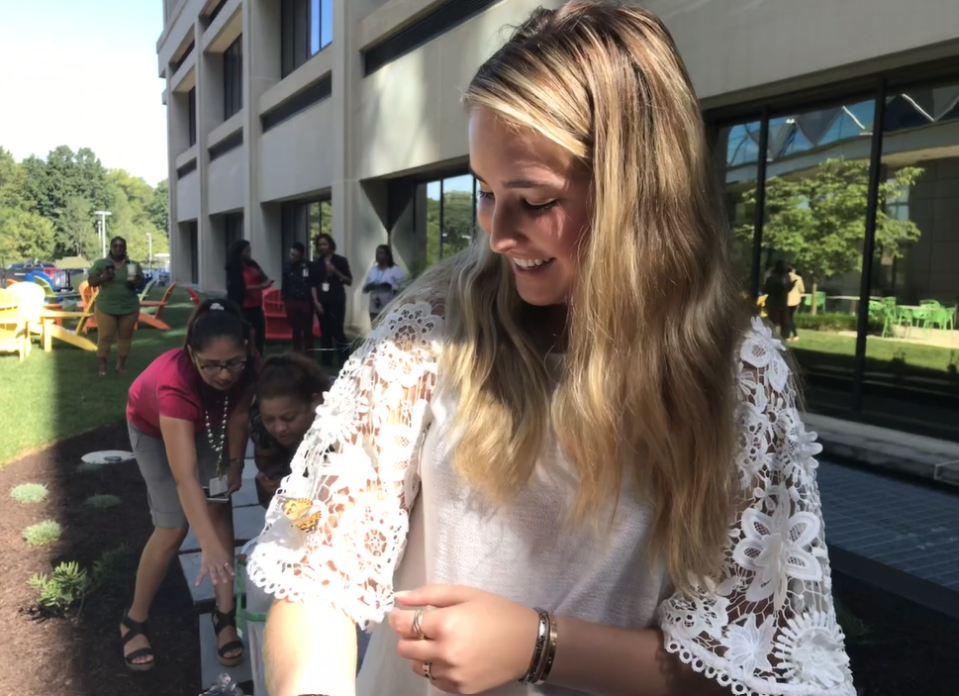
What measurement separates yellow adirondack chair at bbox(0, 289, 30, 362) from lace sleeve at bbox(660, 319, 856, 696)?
14.0 m

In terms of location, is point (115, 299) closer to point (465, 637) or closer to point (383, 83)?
point (383, 83)

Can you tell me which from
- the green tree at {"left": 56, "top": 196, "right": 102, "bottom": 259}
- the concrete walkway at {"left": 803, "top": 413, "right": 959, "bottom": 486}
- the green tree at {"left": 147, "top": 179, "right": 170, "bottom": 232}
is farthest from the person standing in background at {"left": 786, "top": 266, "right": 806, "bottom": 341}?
the green tree at {"left": 147, "top": 179, "right": 170, "bottom": 232}

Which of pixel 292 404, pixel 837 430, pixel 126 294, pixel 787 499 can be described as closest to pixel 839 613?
pixel 292 404

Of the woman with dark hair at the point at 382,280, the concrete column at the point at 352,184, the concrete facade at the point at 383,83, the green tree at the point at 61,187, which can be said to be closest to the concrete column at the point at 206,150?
the concrete facade at the point at 383,83

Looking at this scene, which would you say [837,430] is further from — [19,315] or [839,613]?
[19,315]

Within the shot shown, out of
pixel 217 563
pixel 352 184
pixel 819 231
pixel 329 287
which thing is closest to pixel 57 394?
pixel 329 287

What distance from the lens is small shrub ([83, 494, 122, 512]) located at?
5.45m

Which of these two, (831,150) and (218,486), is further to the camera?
(831,150)

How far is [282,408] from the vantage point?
10.3ft

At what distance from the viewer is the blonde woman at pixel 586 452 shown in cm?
109

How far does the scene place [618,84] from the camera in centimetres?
108

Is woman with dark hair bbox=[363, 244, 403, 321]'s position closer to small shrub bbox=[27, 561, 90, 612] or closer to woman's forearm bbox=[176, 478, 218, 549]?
small shrub bbox=[27, 561, 90, 612]

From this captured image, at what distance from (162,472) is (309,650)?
2811 millimetres

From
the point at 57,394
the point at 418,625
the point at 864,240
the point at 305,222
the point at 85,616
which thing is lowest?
the point at 85,616
